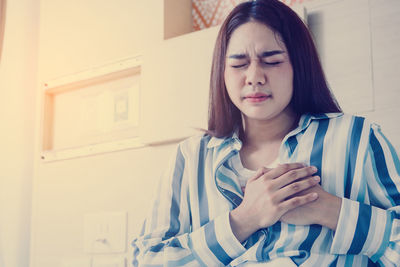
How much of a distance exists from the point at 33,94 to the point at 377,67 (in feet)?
3.63

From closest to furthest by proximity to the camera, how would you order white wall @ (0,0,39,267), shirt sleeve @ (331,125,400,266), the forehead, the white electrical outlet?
shirt sleeve @ (331,125,400,266) < the forehead < the white electrical outlet < white wall @ (0,0,39,267)

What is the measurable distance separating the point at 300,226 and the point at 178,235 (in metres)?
0.20

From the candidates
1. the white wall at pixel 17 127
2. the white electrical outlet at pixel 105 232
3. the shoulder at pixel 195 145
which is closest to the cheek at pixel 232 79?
the shoulder at pixel 195 145

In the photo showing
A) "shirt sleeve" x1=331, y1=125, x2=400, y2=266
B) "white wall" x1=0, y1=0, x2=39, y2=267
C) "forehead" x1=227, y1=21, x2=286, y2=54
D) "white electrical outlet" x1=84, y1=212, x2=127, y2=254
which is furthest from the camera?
"white wall" x1=0, y1=0, x2=39, y2=267

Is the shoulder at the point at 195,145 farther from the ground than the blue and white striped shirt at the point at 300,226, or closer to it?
farther from the ground

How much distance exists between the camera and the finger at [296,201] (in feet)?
2.16

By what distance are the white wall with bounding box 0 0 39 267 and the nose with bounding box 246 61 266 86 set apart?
108 centimetres

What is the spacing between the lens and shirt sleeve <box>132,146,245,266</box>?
2.31 feet

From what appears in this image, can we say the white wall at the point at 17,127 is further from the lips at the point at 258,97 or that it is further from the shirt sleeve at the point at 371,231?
the shirt sleeve at the point at 371,231

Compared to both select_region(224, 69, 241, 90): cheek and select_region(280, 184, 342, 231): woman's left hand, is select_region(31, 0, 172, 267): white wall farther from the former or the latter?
select_region(280, 184, 342, 231): woman's left hand

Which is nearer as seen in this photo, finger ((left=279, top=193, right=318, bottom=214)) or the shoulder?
finger ((left=279, top=193, right=318, bottom=214))

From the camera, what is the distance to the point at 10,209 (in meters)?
1.58

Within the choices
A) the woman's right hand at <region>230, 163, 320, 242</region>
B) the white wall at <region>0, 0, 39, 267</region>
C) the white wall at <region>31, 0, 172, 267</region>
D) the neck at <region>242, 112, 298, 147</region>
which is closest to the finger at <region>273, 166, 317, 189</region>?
the woman's right hand at <region>230, 163, 320, 242</region>

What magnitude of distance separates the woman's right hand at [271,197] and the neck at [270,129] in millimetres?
91
